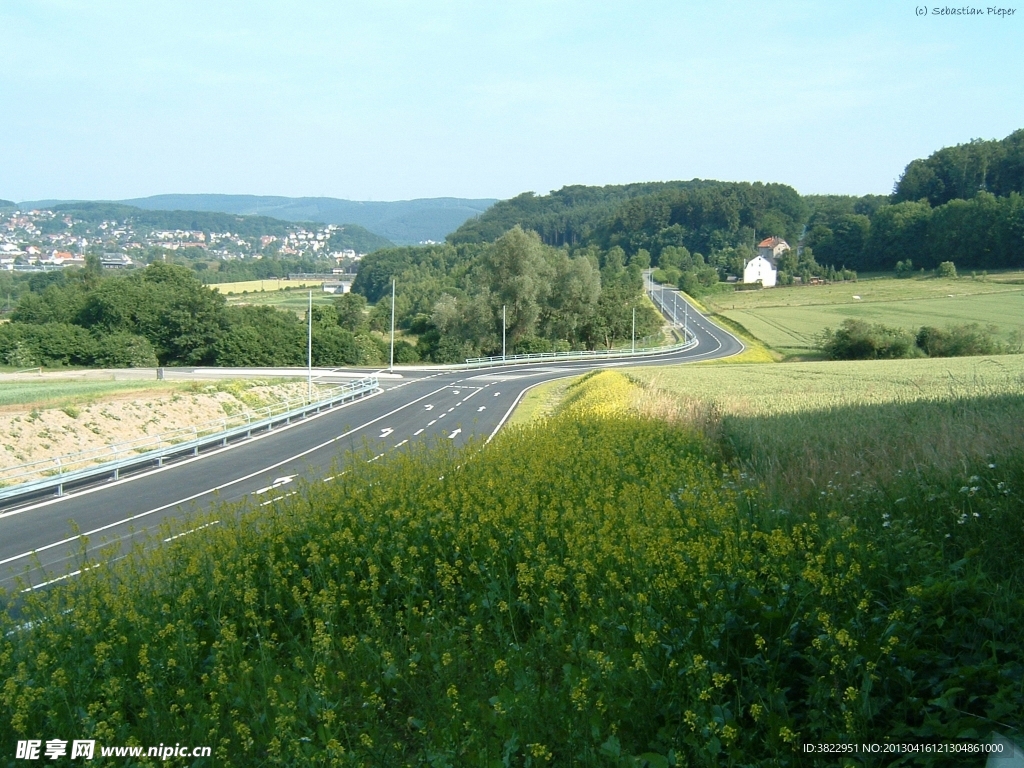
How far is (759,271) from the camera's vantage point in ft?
412

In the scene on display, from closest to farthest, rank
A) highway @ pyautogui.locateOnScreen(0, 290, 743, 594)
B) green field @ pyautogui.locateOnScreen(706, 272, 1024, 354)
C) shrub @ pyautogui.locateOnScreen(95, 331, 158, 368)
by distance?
1. highway @ pyautogui.locateOnScreen(0, 290, 743, 594)
2. green field @ pyautogui.locateOnScreen(706, 272, 1024, 354)
3. shrub @ pyautogui.locateOnScreen(95, 331, 158, 368)

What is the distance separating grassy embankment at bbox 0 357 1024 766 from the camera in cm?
438

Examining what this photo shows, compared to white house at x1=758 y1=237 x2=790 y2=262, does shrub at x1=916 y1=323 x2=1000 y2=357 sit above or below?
below

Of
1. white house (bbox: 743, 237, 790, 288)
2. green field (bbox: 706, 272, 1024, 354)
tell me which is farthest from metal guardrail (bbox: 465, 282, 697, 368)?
white house (bbox: 743, 237, 790, 288)

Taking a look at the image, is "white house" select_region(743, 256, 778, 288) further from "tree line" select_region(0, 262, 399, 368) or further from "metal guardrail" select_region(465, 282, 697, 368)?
"tree line" select_region(0, 262, 399, 368)

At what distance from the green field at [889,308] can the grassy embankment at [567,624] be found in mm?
50286

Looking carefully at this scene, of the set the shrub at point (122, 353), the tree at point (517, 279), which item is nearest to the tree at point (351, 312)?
the tree at point (517, 279)

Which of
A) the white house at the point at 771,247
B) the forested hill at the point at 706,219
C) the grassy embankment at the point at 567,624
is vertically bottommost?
the grassy embankment at the point at 567,624

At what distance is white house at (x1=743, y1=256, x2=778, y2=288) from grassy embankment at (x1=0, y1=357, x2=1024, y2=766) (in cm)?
12109

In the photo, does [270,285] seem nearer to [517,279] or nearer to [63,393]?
[517,279]

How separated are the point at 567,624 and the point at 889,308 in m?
69.0

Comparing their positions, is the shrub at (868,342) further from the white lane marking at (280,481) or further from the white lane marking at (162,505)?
the white lane marking at (280,481)

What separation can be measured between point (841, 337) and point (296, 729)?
189 ft

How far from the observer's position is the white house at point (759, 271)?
12388cm
